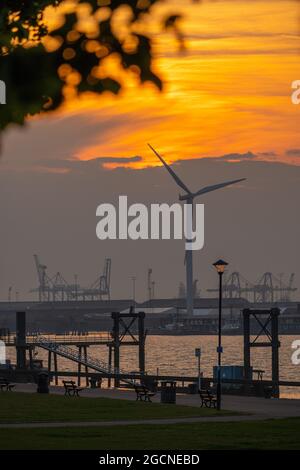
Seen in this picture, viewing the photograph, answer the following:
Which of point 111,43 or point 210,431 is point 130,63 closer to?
point 111,43

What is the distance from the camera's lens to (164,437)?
34.9m

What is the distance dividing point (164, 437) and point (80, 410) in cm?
1393

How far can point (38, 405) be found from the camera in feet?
168

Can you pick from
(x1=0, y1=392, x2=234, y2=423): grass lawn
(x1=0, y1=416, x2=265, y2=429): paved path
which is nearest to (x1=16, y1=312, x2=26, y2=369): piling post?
(x1=0, y1=392, x2=234, y2=423): grass lawn

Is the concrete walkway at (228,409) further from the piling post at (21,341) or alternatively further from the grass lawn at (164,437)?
the piling post at (21,341)

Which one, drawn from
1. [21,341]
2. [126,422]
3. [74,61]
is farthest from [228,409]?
[21,341]

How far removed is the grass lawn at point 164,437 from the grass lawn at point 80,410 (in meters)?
5.16

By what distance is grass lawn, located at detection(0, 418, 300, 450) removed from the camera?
31672 mm

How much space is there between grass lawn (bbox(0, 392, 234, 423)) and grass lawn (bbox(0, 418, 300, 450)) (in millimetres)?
5163

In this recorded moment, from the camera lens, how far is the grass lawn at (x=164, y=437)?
104 feet

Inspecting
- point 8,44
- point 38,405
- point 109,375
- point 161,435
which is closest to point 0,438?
point 161,435

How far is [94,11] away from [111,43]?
541mm

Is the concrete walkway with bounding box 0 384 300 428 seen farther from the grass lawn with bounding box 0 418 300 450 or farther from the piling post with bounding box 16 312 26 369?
the piling post with bounding box 16 312 26 369
